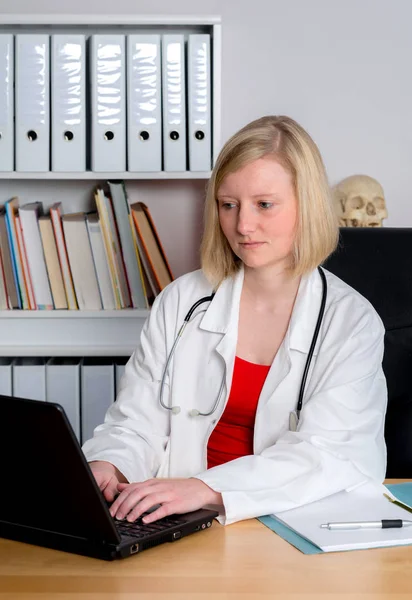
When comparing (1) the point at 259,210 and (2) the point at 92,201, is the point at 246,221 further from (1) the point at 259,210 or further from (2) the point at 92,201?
(2) the point at 92,201

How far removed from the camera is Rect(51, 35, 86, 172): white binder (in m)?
2.40

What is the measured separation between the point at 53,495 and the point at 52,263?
4.88 feet

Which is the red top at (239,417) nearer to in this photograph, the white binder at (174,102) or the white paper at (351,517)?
the white paper at (351,517)

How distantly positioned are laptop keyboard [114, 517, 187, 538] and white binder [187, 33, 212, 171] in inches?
55.8

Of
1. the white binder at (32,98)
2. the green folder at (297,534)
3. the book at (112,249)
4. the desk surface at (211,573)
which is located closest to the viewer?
the desk surface at (211,573)

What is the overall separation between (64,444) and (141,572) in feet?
0.62

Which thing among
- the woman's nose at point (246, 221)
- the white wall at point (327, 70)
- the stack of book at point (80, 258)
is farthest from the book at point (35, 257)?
the woman's nose at point (246, 221)

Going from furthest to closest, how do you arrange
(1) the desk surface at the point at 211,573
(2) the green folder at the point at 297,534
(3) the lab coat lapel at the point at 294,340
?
(3) the lab coat lapel at the point at 294,340, (2) the green folder at the point at 297,534, (1) the desk surface at the point at 211,573

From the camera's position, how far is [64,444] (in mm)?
1053

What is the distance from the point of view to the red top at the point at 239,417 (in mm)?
1651

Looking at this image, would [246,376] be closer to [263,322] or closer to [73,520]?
[263,322]

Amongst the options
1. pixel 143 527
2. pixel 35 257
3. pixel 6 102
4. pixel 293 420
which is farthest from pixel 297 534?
pixel 6 102

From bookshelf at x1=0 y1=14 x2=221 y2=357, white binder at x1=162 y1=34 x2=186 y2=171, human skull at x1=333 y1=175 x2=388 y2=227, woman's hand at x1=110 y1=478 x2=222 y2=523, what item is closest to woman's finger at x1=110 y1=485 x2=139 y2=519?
woman's hand at x1=110 y1=478 x2=222 y2=523

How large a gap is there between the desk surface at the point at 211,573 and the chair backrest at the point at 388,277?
→ 740 millimetres
